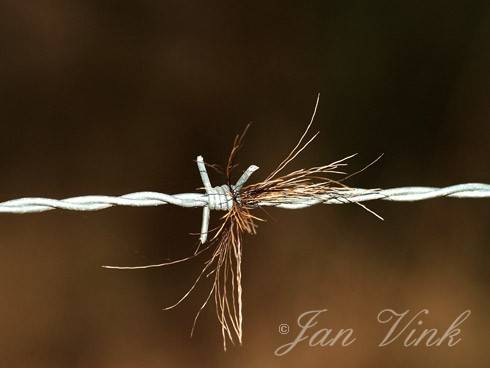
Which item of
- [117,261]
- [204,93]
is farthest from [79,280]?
[204,93]

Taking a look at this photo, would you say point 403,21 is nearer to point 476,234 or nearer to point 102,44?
point 476,234

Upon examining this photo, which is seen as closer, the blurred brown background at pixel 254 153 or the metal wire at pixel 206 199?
the metal wire at pixel 206 199

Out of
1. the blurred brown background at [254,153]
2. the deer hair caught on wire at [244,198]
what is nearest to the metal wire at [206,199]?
the deer hair caught on wire at [244,198]

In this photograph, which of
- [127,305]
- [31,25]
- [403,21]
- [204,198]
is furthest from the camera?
[403,21]

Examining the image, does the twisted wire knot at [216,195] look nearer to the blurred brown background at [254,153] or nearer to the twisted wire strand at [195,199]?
the twisted wire strand at [195,199]

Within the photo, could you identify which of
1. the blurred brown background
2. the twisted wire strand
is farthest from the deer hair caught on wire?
the blurred brown background

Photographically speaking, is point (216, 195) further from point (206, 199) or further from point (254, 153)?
point (254, 153)

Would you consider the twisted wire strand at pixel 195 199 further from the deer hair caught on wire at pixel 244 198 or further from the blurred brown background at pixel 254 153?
the blurred brown background at pixel 254 153

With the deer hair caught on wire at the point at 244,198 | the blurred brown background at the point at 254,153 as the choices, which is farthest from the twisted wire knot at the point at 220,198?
the blurred brown background at the point at 254,153
